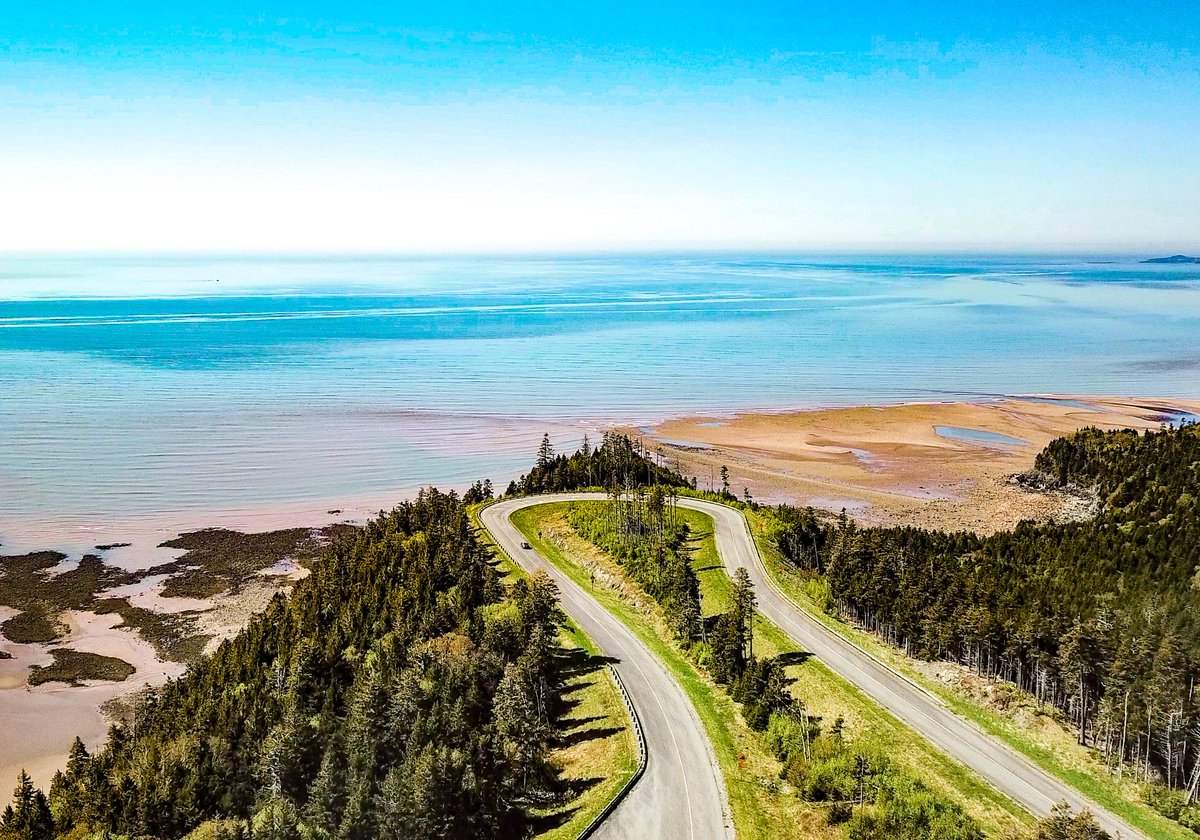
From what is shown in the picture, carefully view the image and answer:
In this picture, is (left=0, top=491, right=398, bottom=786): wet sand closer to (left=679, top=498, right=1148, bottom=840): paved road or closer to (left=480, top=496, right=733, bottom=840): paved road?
(left=480, top=496, right=733, bottom=840): paved road

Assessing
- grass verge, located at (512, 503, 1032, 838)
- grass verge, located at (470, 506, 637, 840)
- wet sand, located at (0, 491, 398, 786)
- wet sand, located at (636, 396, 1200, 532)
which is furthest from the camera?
wet sand, located at (636, 396, 1200, 532)

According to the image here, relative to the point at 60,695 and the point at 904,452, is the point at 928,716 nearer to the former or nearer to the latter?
the point at 60,695

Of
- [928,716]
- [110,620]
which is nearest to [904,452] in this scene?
[928,716]

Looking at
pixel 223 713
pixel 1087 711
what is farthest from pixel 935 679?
pixel 223 713

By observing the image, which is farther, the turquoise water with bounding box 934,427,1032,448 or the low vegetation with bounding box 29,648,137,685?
the turquoise water with bounding box 934,427,1032,448

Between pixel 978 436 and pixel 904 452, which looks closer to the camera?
pixel 904 452

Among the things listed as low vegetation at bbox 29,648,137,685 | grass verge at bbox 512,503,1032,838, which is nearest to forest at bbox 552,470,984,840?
grass verge at bbox 512,503,1032,838

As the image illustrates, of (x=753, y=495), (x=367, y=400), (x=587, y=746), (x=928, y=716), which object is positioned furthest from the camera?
(x=367, y=400)
